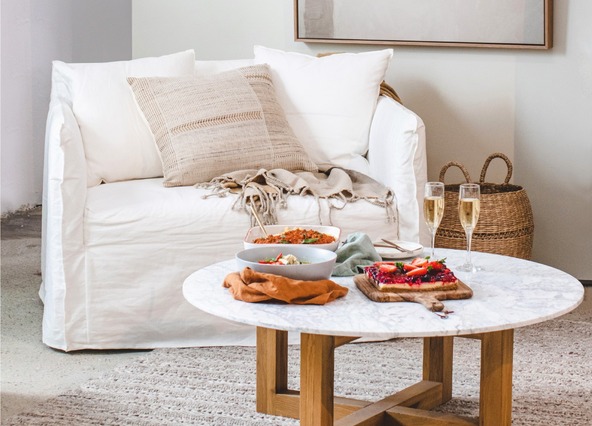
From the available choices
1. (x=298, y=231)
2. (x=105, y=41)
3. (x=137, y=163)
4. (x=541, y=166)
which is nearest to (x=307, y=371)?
(x=298, y=231)

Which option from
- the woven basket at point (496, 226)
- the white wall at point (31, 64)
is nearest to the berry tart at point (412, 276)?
the woven basket at point (496, 226)

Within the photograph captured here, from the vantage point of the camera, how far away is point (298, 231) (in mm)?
2064

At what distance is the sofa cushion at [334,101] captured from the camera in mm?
3309

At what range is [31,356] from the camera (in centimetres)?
276

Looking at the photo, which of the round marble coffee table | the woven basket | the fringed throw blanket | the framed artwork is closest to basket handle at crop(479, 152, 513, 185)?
the woven basket

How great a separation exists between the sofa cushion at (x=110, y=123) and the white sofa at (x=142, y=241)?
0.22m

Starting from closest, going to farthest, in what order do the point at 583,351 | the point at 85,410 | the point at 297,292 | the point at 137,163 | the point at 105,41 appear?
the point at 297,292 → the point at 85,410 → the point at 583,351 → the point at 137,163 → the point at 105,41

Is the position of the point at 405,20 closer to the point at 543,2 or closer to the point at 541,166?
the point at 543,2

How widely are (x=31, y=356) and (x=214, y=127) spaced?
930mm

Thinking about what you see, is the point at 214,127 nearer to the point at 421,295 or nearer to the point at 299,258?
the point at 299,258

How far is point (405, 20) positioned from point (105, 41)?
2.74 meters

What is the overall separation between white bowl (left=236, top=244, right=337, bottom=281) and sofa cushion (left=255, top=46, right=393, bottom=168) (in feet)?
4.60

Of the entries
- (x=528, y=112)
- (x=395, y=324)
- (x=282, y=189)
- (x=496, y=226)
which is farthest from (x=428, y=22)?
(x=395, y=324)

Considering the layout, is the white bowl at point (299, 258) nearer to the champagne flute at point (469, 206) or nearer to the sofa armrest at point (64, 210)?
the champagne flute at point (469, 206)
